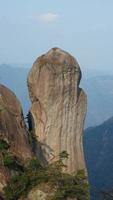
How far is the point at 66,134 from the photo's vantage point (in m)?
22.9

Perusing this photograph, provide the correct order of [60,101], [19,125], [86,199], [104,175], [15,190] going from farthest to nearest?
[104,175]
[60,101]
[19,125]
[86,199]
[15,190]

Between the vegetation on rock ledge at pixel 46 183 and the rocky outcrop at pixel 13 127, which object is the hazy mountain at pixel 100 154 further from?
the vegetation on rock ledge at pixel 46 183

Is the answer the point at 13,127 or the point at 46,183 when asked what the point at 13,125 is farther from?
the point at 46,183

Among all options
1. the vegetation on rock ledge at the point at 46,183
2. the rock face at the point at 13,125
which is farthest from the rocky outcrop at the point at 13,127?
the vegetation on rock ledge at the point at 46,183

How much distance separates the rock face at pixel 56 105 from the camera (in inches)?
884

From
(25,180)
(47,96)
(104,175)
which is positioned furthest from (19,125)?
(104,175)

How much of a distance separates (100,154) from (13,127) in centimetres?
10181

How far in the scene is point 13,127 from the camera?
813 inches

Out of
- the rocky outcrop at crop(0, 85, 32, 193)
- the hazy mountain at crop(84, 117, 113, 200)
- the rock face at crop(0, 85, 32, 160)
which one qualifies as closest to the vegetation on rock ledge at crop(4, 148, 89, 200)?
the rocky outcrop at crop(0, 85, 32, 193)

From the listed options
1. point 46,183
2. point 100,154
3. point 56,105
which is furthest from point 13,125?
point 100,154

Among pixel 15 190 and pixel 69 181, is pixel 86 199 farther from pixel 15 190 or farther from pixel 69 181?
pixel 15 190

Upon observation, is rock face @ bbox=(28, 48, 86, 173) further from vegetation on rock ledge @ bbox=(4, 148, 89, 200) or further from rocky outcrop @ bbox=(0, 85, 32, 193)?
vegetation on rock ledge @ bbox=(4, 148, 89, 200)

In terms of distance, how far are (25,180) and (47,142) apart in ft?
15.9

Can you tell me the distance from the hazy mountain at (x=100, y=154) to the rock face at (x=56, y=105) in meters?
73.1
